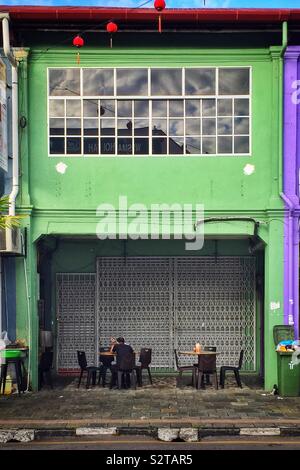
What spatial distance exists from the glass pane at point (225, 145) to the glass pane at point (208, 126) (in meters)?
0.28

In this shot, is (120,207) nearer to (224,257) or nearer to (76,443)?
(224,257)

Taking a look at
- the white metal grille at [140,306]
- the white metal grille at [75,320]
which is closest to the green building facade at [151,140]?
the white metal grille at [75,320]

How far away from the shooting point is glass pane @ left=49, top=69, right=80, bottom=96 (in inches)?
567

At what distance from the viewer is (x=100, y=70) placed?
14453 millimetres

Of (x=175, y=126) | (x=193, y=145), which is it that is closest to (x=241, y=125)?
(x=193, y=145)

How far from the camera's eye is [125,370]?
14.0m

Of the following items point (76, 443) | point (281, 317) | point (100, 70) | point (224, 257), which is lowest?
point (76, 443)

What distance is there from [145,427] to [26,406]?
2920 mm

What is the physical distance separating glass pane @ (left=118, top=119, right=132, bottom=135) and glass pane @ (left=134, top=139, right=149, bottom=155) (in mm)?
282

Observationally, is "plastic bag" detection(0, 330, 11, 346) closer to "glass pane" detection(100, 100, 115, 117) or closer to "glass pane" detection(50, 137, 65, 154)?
"glass pane" detection(50, 137, 65, 154)
